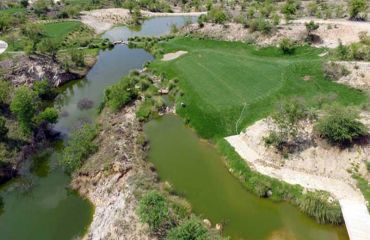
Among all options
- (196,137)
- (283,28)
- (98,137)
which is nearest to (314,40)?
(283,28)

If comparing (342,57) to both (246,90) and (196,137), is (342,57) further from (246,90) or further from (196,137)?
(196,137)

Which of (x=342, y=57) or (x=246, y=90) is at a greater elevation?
(x=342, y=57)

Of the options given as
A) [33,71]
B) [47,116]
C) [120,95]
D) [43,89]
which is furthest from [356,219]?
[33,71]

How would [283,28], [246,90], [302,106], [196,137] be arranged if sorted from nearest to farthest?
[302,106], [196,137], [246,90], [283,28]

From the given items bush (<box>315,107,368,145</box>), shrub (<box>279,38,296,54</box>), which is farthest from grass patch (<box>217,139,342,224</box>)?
shrub (<box>279,38,296,54</box>)

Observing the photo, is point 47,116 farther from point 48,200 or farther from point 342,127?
point 342,127

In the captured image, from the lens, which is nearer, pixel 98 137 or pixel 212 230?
→ pixel 212 230
